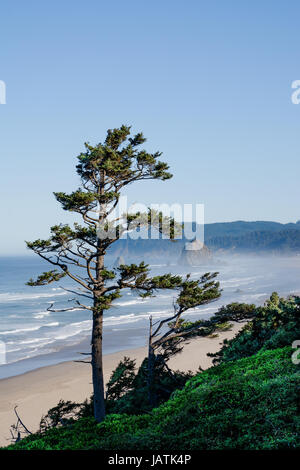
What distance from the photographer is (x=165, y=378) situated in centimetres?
1285

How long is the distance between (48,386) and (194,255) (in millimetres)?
135602

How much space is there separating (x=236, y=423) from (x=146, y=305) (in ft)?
165

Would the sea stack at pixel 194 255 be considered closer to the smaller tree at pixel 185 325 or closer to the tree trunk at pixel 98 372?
the smaller tree at pixel 185 325

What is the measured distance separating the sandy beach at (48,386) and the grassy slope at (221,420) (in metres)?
12.3

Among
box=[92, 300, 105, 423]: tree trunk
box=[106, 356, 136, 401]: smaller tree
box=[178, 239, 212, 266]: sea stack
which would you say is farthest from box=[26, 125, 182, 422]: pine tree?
box=[178, 239, 212, 266]: sea stack

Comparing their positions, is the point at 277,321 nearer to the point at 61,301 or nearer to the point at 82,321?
the point at 82,321

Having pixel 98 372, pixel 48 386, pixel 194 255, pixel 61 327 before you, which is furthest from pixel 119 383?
pixel 194 255

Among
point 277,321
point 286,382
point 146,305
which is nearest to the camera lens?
point 286,382

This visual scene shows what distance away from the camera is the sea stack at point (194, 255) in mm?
154750

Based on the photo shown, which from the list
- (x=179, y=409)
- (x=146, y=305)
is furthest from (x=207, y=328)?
(x=146, y=305)

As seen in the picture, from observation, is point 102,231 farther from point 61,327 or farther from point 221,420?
point 61,327

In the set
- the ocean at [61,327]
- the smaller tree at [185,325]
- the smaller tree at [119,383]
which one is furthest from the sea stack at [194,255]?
the smaller tree at [185,325]

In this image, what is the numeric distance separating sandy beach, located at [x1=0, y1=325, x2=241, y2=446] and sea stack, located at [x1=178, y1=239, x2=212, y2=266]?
124491 mm
